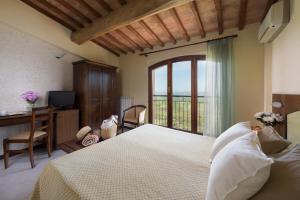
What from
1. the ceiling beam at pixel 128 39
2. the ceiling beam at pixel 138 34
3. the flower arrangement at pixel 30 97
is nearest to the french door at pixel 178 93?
the ceiling beam at pixel 138 34

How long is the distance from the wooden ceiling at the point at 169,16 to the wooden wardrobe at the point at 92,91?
0.93m

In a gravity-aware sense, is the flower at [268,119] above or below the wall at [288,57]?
below

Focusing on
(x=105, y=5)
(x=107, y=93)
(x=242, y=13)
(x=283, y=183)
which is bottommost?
(x=283, y=183)

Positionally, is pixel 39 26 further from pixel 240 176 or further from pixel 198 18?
pixel 240 176

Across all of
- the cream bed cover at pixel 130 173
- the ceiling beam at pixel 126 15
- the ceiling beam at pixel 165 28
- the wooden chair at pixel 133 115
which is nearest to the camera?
the cream bed cover at pixel 130 173

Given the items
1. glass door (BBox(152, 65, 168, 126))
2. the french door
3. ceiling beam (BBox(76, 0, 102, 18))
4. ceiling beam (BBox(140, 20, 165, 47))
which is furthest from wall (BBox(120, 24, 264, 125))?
ceiling beam (BBox(76, 0, 102, 18))

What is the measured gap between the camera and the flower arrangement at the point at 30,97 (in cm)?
313

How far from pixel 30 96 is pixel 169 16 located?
3268 millimetres

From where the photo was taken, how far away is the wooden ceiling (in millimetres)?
2637

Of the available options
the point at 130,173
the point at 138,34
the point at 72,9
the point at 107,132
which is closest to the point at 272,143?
the point at 130,173

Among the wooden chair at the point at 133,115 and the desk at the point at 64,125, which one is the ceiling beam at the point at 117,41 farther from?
the desk at the point at 64,125

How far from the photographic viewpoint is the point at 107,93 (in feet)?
14.8

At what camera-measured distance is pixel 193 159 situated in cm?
139

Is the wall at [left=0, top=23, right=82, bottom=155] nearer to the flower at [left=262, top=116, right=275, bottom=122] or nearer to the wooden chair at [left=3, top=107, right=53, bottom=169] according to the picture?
the wooden chair at [left=3, top=107, right=53, bottom=169]
